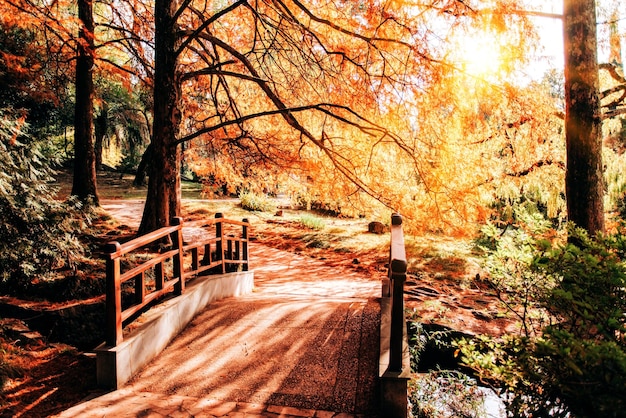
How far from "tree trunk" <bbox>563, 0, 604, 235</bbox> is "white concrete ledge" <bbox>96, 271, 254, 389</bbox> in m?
5.67

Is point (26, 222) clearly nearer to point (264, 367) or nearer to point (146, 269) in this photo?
point (146, 269)

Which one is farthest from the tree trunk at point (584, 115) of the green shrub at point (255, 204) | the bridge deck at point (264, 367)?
the green shrub at point (255, 204)

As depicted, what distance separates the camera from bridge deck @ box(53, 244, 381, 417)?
3.55 m

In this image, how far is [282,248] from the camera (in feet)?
46.5

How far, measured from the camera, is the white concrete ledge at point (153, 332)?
385 cm

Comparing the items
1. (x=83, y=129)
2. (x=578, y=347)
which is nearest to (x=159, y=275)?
(x=578, y=347)

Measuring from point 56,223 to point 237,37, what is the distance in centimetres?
577

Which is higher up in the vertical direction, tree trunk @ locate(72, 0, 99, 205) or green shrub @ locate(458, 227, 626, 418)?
tree trunk @ locate(72, 0, 99, 205)

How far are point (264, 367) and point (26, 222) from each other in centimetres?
A: 397

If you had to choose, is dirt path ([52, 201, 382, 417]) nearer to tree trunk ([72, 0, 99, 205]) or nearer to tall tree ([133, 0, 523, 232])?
tall tree ([133, 0, 523, 232])

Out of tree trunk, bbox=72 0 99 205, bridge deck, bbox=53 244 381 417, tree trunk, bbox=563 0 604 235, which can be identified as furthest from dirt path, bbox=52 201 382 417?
tree trunk, bbox=72 0 99 205

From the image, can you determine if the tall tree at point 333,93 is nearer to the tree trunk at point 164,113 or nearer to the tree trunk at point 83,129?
the tree trunk at point 164,113

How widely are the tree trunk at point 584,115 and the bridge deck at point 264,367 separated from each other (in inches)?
132

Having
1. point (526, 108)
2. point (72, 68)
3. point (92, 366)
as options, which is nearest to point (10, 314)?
point (92, 366)
